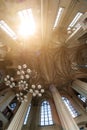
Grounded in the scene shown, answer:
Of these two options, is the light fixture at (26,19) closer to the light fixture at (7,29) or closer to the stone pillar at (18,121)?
the light fixture at (7,29)

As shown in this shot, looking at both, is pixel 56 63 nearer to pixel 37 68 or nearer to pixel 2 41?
pixel 37 68

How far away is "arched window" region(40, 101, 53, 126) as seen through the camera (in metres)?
10.1

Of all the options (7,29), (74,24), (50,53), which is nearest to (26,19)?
(7,29)

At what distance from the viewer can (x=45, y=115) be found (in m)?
10.9

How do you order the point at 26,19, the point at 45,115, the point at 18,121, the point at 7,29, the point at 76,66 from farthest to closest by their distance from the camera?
the point at 76,66, the point at 45,115, the point at 7,29, the point at 26,19, the point at 18,121

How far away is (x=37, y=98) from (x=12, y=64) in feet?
11.8

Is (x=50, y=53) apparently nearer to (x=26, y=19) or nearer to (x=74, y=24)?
(x=74, y=24)

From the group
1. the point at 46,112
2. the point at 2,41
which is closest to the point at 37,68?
the point at 46,112

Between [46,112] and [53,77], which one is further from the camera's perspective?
[53,77]

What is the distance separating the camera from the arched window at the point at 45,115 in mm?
10079

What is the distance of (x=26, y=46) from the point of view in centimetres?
1199

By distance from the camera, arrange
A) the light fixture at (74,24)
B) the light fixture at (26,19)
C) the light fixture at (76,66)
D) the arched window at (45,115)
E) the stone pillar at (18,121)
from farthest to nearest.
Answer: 1. the light fixture at (76,66)
2. the arched window at (45,115)
3. the light fixture at (74,24)
4. the light fixture at (26,19)
5. the stone pillar at (18,121)

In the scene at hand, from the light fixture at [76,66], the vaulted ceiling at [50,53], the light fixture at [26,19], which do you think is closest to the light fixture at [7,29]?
the vaulted ceiling at [50,53]

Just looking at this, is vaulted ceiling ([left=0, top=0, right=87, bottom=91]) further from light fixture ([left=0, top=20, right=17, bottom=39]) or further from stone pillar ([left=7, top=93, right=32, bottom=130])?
stone pillar ([left=7, top=93, right=32, bottom=130])
